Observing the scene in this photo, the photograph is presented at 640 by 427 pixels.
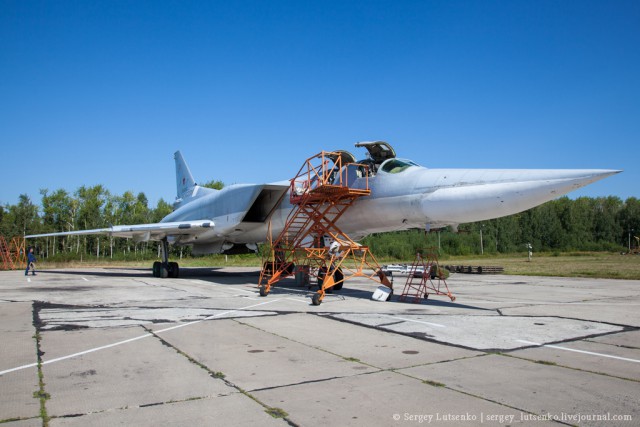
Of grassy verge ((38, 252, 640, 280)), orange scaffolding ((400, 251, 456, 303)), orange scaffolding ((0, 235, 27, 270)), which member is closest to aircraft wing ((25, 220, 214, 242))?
orange scaffolding ((400, 251, 456, 303))

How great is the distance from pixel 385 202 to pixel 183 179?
16.2 meters

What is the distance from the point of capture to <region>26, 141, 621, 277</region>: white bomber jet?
24.9 feet

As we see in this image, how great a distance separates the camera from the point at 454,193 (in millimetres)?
8594

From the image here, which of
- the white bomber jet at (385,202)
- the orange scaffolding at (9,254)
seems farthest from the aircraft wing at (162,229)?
the orange scaffolding at (9,254)

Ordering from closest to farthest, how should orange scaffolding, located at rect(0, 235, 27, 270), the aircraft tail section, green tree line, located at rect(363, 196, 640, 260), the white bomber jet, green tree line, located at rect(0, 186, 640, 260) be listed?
the white bomber jet, the aircraft tail section, orange scaffolding, located at rect(0, 235, 27, 270), green tree line, located at rect(363, 196, 640, 260), green tree line, located at rect(0, 186, 640, 260)

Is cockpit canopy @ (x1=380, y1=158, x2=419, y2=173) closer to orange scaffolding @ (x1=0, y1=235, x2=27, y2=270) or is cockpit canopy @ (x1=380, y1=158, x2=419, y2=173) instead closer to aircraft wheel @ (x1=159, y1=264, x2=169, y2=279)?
aircraft wheel @ (x1=159, y1=264, x2=169, y2=279)

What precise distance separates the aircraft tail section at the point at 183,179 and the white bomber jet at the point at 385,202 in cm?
411

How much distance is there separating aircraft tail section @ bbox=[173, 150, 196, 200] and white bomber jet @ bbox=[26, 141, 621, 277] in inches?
162

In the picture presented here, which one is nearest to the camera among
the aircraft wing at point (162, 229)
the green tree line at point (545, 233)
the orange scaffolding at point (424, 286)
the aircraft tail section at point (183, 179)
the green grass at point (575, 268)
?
the orange scaffolding at point (424, 286)

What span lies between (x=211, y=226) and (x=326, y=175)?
21.3 ft

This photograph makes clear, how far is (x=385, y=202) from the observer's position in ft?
33.7

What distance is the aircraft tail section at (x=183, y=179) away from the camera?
23188mm

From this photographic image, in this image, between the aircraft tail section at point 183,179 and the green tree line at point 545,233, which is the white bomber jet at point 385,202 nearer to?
the aircraft tail section at point 183,179

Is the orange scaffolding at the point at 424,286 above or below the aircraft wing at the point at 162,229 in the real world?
below
